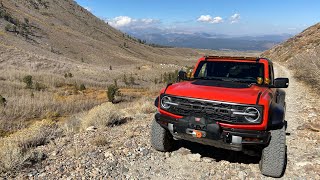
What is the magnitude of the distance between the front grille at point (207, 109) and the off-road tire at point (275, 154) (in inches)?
32.1

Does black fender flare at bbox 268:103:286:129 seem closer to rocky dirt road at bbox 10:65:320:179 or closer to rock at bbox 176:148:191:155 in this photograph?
rocky dirt road at bbox 10:65:320:179

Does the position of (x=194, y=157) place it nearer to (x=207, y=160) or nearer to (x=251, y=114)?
(x=207, y=160)

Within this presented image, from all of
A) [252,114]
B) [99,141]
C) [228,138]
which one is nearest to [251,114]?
[252,114]

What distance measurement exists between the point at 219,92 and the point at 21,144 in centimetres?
437

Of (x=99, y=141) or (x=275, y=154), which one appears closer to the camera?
(x=275, y=154)

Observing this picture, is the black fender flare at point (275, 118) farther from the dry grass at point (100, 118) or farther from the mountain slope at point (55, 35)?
the mountain slope at point (55, 35)

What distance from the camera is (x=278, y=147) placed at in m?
5.23

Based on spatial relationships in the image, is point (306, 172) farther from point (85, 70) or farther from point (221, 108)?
point (85, 70)

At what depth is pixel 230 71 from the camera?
Answer: 271 inches

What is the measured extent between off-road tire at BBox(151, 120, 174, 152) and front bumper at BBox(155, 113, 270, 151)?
3.18 feet

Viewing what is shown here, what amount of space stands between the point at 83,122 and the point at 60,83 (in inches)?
624

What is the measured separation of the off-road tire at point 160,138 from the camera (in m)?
6.29

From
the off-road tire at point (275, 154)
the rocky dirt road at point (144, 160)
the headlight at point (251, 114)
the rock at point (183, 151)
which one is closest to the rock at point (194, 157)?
the rocky dirt road at point (144, 160)

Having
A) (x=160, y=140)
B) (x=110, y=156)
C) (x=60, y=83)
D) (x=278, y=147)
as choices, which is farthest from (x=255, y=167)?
(x=60, y=83)
